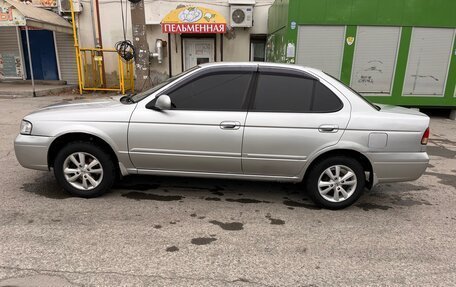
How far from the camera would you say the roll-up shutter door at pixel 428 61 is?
10102mm

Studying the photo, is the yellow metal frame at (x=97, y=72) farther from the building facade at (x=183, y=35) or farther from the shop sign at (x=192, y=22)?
the shop sign at (x=192, y=22)

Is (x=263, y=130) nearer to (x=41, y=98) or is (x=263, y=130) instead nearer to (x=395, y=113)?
(x=395, y=113)

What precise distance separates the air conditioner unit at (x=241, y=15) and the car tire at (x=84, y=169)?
414 inches

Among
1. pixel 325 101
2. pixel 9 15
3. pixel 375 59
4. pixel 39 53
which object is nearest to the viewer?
pixel 325 101

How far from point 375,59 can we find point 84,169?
8867 millimetres

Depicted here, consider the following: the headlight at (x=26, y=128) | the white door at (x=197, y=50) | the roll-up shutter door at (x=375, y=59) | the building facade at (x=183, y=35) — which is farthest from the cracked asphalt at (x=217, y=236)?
the white door at (x=197, y=50)

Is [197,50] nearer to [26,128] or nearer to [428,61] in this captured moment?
[428,61]

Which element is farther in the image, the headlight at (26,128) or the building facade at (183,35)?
the building facade at (183,35)

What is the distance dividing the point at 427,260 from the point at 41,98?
42.1ft

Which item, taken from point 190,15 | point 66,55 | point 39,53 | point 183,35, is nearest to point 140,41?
point 190,15

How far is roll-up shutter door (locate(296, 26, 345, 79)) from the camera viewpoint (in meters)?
10.0

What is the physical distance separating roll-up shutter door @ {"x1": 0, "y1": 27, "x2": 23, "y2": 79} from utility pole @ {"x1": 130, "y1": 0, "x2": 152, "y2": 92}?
812 cm

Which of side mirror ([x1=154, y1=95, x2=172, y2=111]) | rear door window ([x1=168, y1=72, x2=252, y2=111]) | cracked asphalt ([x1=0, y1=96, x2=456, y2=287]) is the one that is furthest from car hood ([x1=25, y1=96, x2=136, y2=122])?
cracked asphalt ([x1=0, y1=96, x2=456, y2=287])

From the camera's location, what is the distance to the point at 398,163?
4.05 metres
